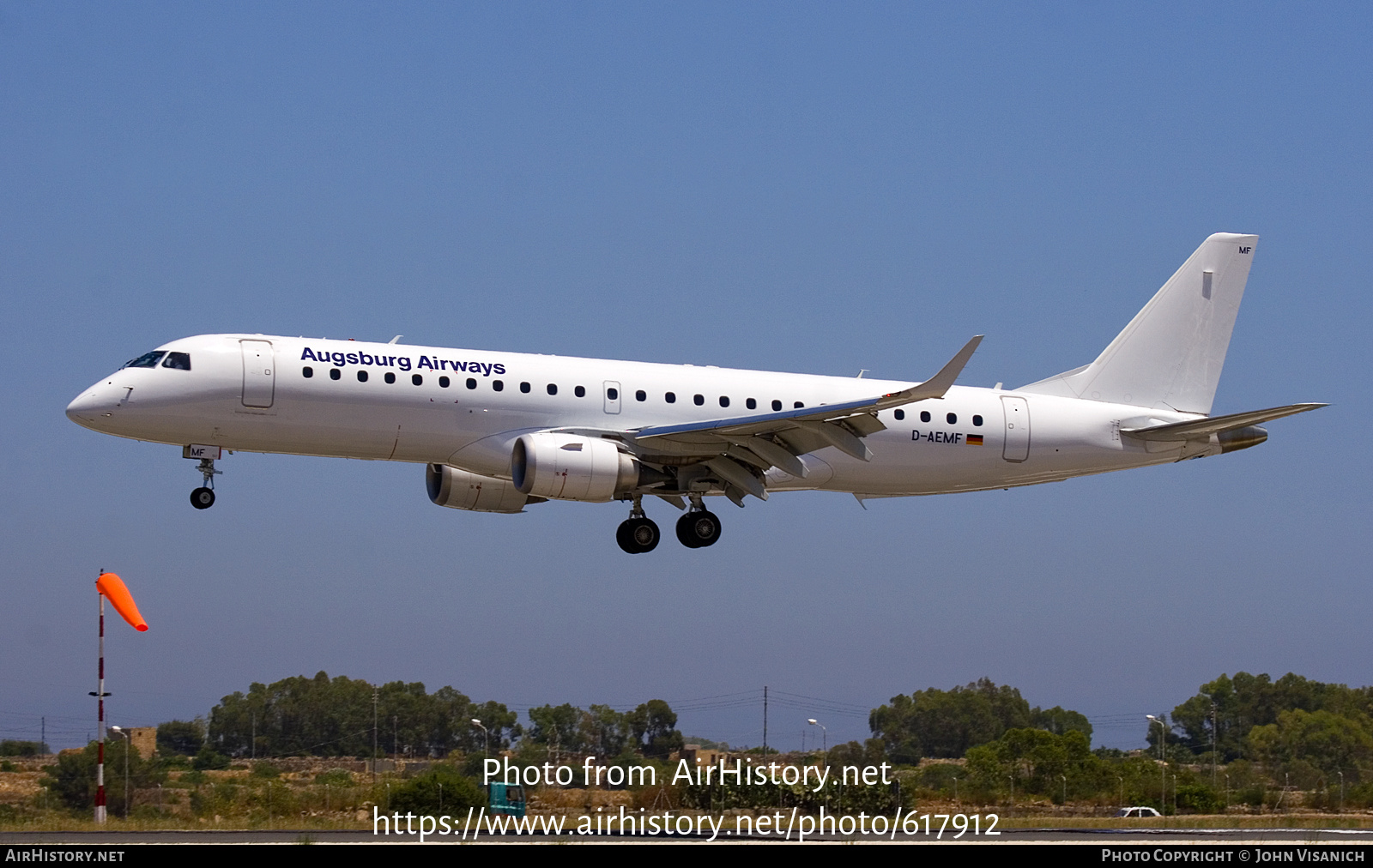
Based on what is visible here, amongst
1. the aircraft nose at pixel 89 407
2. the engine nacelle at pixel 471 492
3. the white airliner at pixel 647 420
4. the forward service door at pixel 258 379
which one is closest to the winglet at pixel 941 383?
the white airliner at pixel 647 420

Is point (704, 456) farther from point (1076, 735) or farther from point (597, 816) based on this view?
point (1076, 735)

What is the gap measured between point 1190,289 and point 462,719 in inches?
875

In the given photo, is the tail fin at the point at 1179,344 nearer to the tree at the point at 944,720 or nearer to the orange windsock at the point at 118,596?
the tree at the point at 944,720

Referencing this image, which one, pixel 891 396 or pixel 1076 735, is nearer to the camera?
pixel 891 396

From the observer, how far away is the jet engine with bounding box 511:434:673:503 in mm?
35062

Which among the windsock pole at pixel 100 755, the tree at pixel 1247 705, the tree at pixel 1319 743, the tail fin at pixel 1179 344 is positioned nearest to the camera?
the windsock pole at pixel 100 755

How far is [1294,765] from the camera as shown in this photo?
40.3 metres

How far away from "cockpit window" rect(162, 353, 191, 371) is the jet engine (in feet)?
23.2

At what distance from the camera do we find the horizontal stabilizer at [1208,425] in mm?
35969

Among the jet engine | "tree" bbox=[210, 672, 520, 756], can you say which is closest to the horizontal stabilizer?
the jet engine

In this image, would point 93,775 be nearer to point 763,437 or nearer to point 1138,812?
point 763,437

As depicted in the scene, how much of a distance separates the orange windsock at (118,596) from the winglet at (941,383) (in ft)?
52.4

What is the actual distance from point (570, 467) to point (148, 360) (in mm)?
9171

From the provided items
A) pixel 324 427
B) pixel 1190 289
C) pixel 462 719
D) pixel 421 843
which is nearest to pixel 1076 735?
pixel 1190 289
